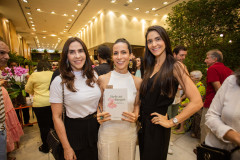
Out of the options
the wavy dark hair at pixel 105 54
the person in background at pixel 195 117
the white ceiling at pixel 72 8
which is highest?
the white ceiling at pixel 72 8

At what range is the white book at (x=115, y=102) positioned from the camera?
1229 millimetres

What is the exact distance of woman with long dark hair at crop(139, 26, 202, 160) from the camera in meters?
1.18

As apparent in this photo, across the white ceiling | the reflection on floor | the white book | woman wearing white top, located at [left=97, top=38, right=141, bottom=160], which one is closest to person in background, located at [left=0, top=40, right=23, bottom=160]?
the reflection on floor

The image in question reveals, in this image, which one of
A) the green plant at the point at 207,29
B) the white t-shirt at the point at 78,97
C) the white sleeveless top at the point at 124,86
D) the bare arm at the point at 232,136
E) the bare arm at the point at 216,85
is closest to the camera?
the bare arm at the point at 232,136

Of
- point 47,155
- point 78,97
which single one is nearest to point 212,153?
point 78,97

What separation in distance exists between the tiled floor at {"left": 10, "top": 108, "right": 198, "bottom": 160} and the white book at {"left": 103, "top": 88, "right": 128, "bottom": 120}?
180cm

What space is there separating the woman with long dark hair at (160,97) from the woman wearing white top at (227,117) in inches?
Answer: 5.9

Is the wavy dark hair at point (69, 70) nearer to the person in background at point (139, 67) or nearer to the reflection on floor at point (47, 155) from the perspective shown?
the reflection on floor at point (47, 155)

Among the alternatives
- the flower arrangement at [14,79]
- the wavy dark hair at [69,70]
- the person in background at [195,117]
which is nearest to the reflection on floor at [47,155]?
the person in background at [195,117]

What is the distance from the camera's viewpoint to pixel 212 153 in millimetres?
1023

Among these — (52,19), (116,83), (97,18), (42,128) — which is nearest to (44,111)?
(42,128)

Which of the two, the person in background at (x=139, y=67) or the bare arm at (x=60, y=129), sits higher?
the person in background at (x=139, y=67)

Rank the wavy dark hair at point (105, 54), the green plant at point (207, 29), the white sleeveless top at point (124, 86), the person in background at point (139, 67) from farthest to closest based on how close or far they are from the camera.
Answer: the person in background at point (139, 67) < the green plant at point (207, 29) < the wavy dark hair at point (105, 54) < the white sleeveless top at point (124, 86)

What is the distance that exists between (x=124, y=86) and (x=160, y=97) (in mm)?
405
